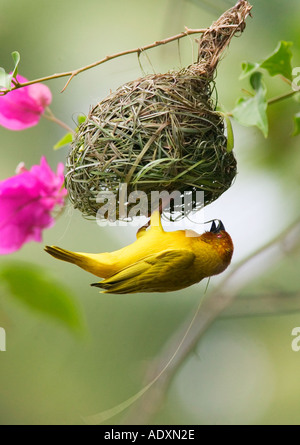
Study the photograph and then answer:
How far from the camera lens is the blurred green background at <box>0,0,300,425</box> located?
5.26 ft

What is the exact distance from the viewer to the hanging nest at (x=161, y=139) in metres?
0.84

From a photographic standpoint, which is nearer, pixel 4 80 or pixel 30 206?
pixel 4 80

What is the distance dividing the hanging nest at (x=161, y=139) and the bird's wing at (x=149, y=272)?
0.11m

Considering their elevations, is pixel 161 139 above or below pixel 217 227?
above

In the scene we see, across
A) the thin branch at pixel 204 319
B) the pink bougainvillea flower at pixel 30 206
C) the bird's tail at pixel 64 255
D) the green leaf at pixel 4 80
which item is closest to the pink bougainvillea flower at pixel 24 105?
the pink bougainvillea flower at pixel 30 206

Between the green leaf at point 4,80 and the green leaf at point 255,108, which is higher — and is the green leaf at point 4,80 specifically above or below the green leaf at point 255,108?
above

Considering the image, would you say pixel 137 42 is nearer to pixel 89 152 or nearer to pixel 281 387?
pixel 89 152

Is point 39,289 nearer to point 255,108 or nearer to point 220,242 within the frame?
point 220,242

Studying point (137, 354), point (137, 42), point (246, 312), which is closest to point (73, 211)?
point (246, 312)

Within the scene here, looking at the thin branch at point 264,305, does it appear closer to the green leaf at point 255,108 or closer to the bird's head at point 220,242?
the bird's head at point 220,242

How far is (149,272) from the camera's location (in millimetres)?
829

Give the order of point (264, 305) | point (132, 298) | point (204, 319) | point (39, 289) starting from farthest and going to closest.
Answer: point (132, 298) < point (264, 305) < point (204, 319) < point (39, 289)

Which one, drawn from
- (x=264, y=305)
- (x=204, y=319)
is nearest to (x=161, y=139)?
(x=204, y=319)

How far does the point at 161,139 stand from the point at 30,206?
0.41 metres
